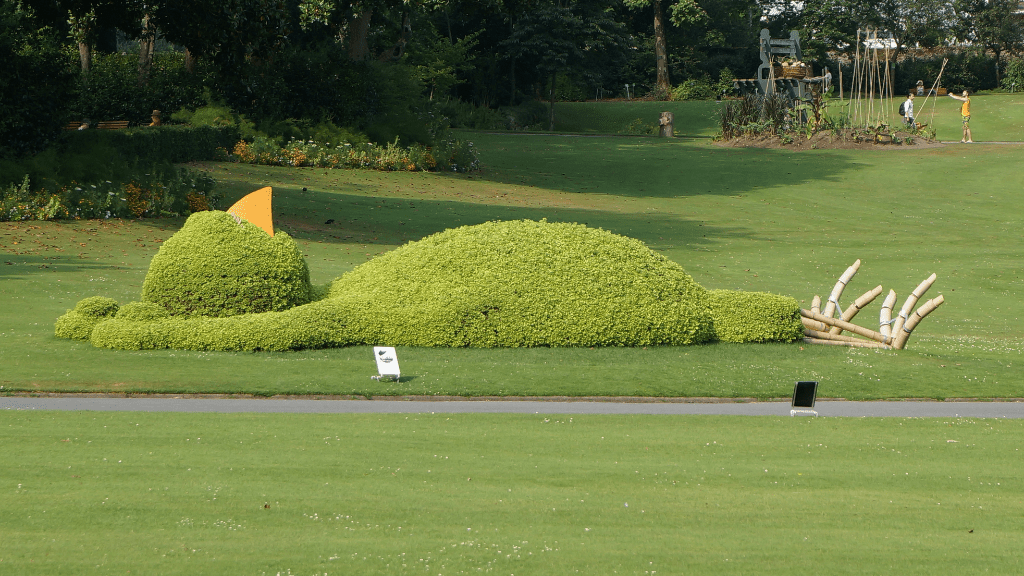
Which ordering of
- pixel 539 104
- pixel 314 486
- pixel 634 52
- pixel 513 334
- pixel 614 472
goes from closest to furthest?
pixel 314 486
pixel 614 472
pixel 513 334
pixel 539 104
pixel 634 52

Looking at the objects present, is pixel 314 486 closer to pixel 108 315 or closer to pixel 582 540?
pixel 582 540

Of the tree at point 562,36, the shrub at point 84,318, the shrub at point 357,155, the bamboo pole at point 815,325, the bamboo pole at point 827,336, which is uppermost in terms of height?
the tree at point 562,36

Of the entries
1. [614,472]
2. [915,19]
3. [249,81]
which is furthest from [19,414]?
[915,19]

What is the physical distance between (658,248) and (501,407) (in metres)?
13.1

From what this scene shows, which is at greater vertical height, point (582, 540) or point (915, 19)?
point (915, 19)

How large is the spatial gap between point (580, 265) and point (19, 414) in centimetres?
606

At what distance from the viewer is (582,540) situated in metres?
5.58

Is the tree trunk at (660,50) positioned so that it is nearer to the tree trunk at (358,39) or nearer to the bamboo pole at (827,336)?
the tree trunk at (358,39)

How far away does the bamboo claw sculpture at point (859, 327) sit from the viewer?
11.6 meters

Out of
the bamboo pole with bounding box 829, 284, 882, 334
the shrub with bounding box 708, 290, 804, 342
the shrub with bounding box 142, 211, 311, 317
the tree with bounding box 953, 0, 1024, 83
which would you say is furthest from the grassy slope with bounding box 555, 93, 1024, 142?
the shrub with bounding box 142, 211, 311, 317

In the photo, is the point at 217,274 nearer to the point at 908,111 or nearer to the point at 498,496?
the point at 498,496

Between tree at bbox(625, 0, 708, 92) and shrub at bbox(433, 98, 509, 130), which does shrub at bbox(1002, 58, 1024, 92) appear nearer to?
tree at bbox(625, 0, 708, 92)

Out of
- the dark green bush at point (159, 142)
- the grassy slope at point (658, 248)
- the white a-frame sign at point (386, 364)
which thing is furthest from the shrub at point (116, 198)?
the white a-frame sign at point (386, 364)

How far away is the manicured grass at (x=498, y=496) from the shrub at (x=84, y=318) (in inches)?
129
